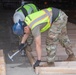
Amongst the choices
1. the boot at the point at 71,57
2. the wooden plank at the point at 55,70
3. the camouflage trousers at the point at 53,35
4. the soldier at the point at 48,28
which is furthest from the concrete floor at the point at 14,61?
the boot at the point at 71,57

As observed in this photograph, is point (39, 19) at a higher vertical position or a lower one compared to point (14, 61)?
higher

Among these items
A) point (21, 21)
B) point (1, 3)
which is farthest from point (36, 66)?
point (1, 3)

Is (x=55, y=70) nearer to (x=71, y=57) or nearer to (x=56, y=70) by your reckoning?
(x=56, y=70)

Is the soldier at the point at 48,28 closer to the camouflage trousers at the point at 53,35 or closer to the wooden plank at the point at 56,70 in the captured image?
the camouflage trousers at the point at 53,35

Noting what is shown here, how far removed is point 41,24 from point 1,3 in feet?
59.5

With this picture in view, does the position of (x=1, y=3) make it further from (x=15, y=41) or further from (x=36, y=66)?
(x=36, y=66)

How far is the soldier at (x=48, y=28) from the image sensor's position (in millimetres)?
5887

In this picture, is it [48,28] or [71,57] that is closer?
[48,28]

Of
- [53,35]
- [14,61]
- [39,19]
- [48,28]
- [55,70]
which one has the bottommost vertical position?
[14,61]

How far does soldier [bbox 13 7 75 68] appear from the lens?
19.3 ft

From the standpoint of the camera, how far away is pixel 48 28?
630 cm

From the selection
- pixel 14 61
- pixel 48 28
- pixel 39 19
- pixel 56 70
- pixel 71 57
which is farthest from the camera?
pixel 14 61

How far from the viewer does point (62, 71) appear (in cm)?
612

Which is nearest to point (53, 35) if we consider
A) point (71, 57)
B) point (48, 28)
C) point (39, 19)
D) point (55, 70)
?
point (48, 28)
